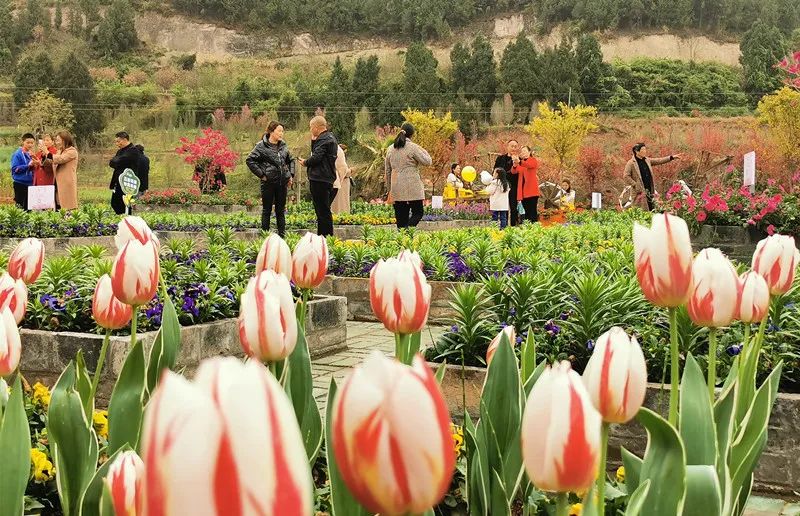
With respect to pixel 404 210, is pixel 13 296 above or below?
above

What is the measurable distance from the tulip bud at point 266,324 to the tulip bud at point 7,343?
0.47 m

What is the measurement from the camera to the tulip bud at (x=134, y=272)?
1.71 metres

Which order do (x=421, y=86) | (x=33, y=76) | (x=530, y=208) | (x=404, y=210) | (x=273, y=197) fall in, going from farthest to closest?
(x=421, y=86) → (x=33, y=76) → (x=530, y=208) → (x=404, y=210) → (x=273, y=197)

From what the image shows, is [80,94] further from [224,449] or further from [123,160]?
[224,449]

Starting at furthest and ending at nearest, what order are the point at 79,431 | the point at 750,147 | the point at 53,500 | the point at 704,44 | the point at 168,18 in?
the point at 168,18 < the point at 704,44 < the point at 750,147 < the point at 53,500 < the point at 79,431

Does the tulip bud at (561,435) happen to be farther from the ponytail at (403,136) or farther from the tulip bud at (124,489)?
the ponytail at (403,136)

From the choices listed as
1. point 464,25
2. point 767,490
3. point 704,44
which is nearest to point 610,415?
point 767,490

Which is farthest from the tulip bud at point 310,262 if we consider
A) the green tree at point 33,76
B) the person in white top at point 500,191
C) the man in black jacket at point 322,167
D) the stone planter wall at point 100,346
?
the green tree at point 33,76

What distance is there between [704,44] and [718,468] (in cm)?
9644

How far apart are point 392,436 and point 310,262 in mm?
1334

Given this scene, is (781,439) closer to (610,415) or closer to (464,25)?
(610,415)

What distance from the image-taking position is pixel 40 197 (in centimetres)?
1317

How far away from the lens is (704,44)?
90875 mm

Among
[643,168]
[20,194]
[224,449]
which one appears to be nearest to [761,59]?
[643,168]
